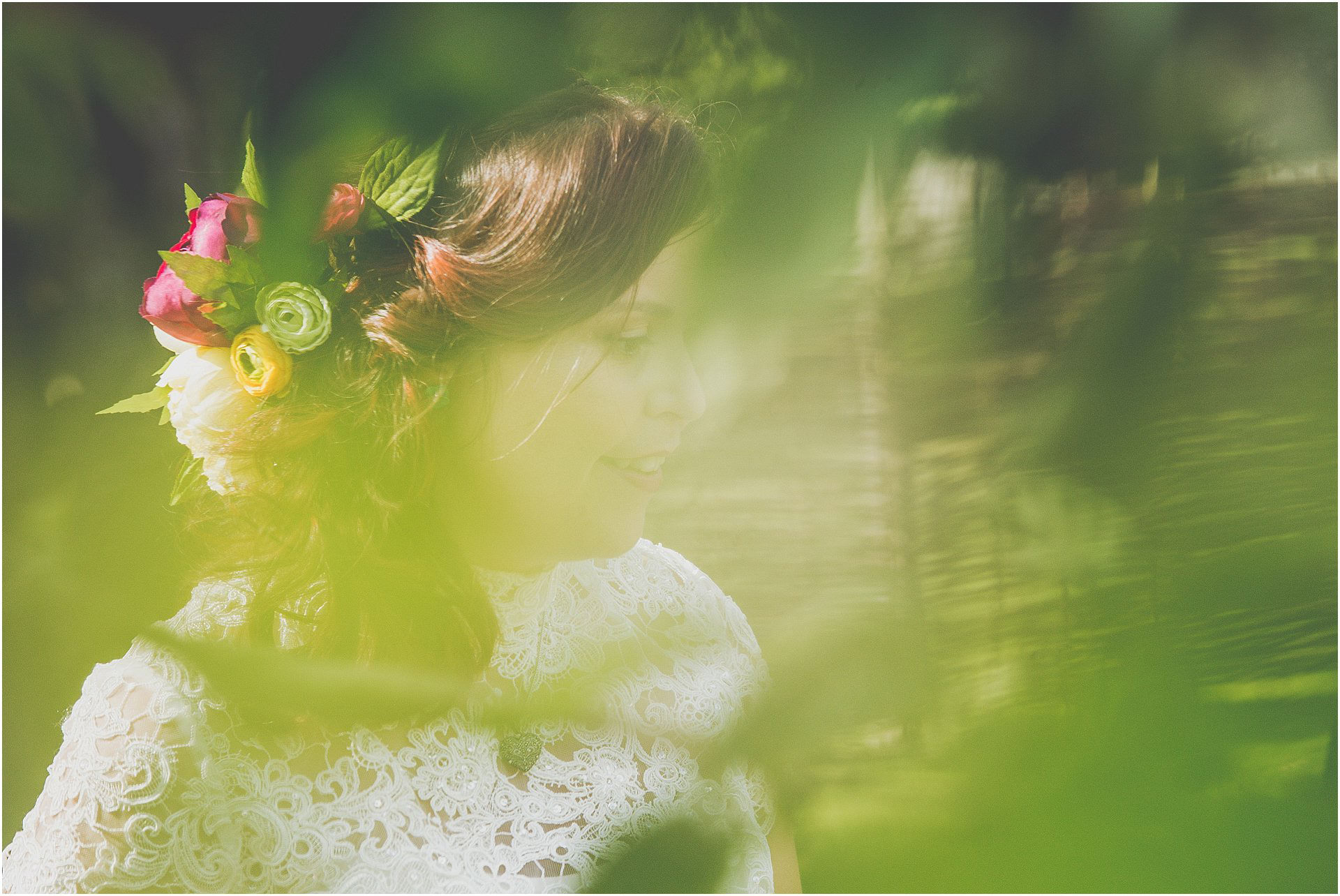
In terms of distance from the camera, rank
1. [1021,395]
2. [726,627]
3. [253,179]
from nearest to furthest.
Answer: [1021,395] → [253,179] → [726,627]

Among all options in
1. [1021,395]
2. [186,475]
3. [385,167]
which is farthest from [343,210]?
[1021,395]

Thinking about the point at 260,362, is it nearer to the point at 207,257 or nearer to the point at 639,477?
the point at 207,257

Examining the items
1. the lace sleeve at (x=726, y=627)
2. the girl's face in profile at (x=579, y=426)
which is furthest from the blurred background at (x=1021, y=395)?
the lace sleeve at (x=726, y=627)

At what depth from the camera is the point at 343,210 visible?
22.2 inches

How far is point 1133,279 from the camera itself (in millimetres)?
91

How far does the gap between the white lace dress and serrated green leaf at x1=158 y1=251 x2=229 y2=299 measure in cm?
22

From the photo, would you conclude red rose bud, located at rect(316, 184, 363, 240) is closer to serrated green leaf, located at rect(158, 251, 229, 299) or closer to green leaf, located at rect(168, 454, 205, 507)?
serrated green leaf, located at rect(158, 251, 229, 299)

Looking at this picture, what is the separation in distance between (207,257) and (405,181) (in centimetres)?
13

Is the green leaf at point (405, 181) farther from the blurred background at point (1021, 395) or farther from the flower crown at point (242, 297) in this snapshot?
the blurred background at point (1021, 395)

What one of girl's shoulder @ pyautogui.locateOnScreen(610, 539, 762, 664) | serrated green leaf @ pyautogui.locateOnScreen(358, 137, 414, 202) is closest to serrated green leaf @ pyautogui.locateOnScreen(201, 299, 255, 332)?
serrated green leaf @ pyautogui.locateOnScreen(358, 137, 414, 202)

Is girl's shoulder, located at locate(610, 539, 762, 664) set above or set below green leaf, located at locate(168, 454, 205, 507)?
above

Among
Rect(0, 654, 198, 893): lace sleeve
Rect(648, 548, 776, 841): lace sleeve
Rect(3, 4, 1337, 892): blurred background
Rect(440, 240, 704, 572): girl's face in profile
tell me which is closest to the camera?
Rect(3, 4, 1337, 892): blurred background

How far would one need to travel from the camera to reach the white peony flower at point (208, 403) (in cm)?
60

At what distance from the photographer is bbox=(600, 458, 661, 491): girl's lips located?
22.0 inches
